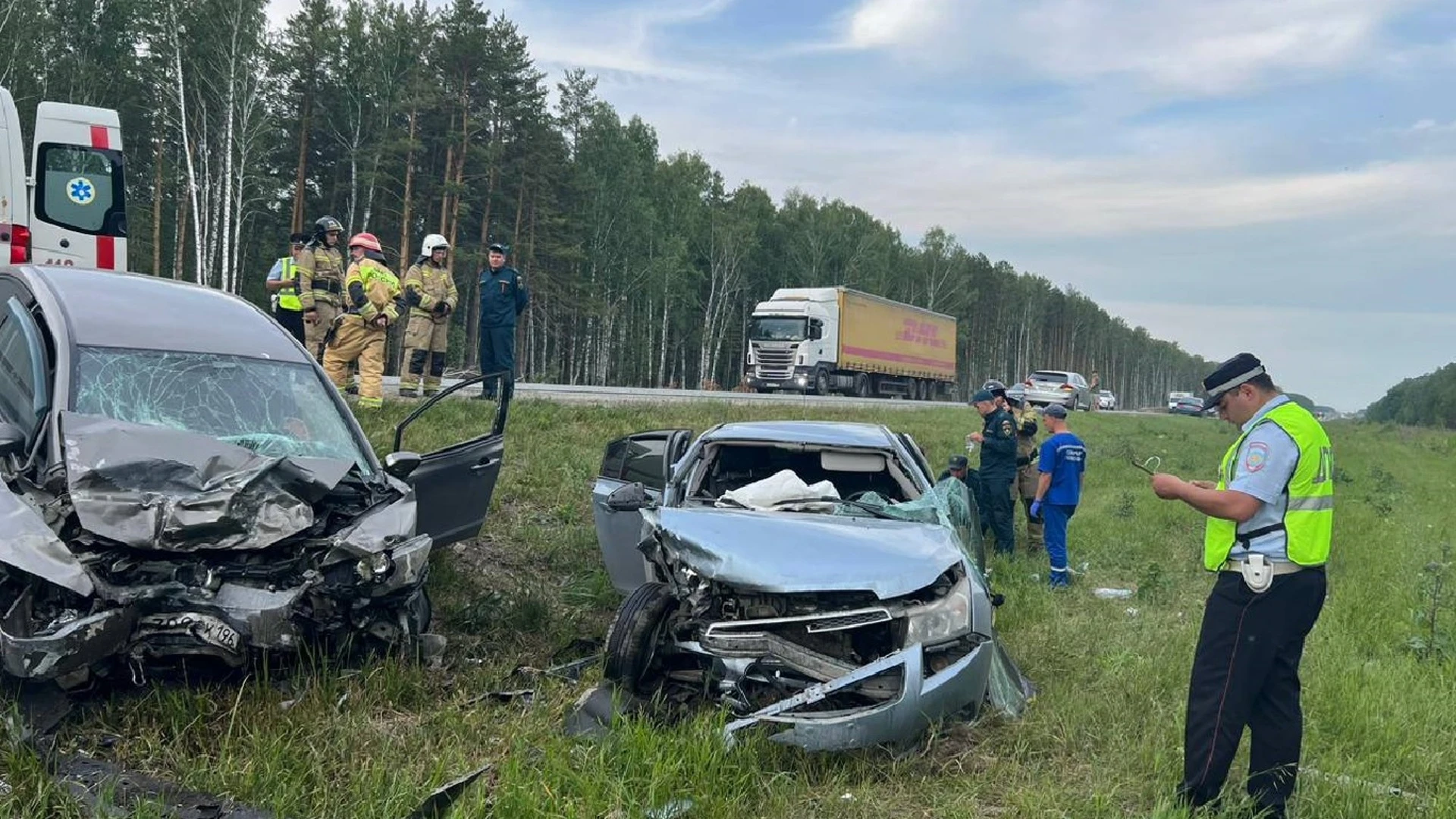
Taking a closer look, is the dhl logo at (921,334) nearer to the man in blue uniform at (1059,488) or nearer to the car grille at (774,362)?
the car grille at (774,362)

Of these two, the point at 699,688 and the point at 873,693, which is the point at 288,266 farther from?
the point at 873,693

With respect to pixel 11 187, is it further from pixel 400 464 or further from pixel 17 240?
pixel 400 464

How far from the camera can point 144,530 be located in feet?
11.3

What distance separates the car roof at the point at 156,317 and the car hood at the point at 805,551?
2.21 meters

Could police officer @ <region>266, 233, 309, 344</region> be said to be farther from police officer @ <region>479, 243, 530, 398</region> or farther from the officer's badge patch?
the officer's badge patch

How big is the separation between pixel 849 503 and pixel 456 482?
2.05m

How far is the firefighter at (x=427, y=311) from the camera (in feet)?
31.0

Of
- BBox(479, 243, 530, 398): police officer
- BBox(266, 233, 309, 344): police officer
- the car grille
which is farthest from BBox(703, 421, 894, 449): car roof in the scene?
the car grille

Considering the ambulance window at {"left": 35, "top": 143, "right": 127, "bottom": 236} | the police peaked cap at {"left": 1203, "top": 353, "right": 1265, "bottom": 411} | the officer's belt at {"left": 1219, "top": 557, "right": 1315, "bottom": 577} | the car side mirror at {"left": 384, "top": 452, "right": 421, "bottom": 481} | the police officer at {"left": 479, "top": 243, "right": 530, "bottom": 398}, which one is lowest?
the officer's belt at {"left": 1219, "top": 557, "right": 1315, "bottom": 577}

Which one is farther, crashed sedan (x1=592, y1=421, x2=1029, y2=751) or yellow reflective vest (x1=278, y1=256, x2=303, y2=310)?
yellow reflective vest (x1=278, y1=256, x2=303, y2=310)

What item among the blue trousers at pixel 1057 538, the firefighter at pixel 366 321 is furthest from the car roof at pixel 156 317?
the blue trousers at pixel 1057 538

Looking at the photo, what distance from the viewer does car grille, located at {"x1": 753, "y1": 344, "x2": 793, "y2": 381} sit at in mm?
28172

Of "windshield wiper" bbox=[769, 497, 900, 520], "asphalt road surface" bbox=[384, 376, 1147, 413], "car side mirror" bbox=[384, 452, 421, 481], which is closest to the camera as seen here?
"car side mirror" bbox=[384, 452, 421, 481]

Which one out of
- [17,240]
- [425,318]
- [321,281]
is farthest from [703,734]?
[17,240]
